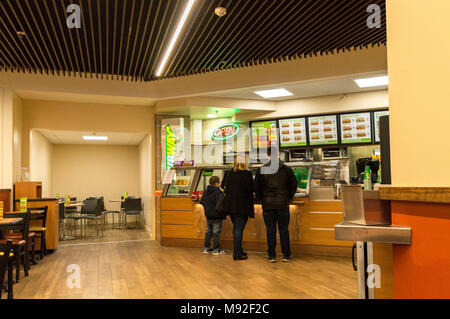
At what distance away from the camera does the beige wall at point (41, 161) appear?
891cm

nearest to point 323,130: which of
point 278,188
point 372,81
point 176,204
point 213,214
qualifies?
point 372,81

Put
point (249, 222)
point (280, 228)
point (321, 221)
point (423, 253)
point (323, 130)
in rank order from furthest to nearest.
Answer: point (323, 130), point (249, 222), point (321, 221), point (280, 228), point (423, 253)

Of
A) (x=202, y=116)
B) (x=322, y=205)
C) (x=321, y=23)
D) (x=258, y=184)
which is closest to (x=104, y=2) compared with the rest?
(x=321, y=23)

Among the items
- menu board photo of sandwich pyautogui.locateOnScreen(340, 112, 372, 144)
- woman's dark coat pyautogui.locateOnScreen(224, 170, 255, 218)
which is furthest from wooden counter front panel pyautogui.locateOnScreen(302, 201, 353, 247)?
menu board photo of sandwich pyautogui.locateOnScreen(340, 112, 372, 144)

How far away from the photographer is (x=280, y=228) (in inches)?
233

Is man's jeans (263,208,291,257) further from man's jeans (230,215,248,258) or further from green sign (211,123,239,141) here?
green sign (211,123,239,141)

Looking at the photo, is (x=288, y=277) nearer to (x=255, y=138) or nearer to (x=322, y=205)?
(x=322, y=205)

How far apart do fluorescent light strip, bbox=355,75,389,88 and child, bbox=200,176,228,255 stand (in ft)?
11.0

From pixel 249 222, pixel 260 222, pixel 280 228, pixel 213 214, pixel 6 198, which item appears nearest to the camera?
pixel 280 228

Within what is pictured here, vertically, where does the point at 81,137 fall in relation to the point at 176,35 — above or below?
below

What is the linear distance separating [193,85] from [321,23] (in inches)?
145

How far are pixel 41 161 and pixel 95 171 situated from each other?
2.78 metres

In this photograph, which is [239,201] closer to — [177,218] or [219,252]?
[219,252]

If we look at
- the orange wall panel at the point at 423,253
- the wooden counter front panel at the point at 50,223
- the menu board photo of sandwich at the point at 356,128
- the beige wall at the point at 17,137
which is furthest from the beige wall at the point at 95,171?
the orange wall panel at the point at 423,253
